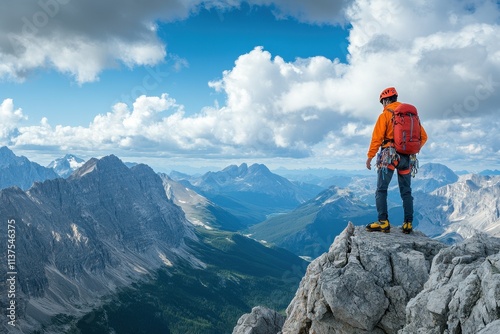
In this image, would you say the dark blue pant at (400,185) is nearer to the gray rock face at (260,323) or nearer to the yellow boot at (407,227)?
the yellow boot at (407,227)

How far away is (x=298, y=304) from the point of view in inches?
1024

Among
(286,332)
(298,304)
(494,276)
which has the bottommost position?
(286,332)

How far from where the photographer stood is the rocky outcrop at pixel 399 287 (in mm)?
14828

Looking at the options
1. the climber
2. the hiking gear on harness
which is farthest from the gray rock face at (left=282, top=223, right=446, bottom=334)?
the climber

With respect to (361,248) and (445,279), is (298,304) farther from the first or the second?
(445,279)

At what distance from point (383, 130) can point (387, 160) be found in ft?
6.47

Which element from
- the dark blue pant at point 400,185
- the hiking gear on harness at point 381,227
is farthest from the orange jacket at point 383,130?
the hiking gear on harness at point 381,227

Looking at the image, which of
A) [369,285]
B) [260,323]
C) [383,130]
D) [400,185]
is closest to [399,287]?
[369,285]

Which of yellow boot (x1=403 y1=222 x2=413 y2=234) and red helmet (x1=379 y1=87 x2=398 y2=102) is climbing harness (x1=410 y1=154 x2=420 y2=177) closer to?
yellow boot (x1=403 y1=222 x2=413 y2=234)

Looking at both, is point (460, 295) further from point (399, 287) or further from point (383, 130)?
point (383, 130)

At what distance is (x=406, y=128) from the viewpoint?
75.7 ft

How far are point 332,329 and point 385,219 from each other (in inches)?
332

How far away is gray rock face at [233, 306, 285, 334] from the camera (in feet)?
134

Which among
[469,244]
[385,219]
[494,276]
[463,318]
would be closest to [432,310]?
[463,318]
